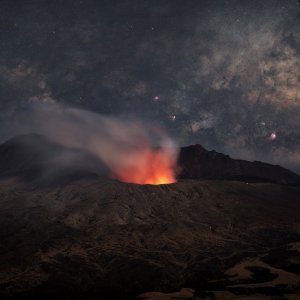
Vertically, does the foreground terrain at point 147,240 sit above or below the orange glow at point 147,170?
below

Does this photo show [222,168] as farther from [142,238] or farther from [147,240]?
[147,240]

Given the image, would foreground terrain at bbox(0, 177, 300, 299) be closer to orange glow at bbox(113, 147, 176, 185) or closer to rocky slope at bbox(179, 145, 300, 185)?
orange glow at bbox(113, 147, 176, 185)

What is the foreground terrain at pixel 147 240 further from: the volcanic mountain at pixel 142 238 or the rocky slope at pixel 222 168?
the rocky slope at pixel 222 168

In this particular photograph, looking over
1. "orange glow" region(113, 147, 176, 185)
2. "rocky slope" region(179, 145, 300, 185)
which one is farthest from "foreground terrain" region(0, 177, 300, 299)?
"rocky slope" region(179, 145, 300, 185)

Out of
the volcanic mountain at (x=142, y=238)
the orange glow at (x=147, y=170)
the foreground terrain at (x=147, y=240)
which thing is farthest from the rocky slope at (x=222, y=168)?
the foreground terrain at (x=147, y=240)

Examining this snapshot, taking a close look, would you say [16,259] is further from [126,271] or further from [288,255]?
[288,255]
